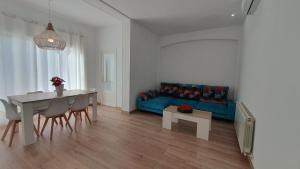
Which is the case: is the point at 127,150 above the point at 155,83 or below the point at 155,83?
below

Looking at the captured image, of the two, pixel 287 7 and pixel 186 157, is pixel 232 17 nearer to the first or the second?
pixel 287 7

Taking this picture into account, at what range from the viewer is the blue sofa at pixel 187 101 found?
3.53 meters

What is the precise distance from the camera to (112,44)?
4629mm

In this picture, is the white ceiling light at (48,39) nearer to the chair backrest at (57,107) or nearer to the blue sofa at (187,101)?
the chair backrest at (57,107)

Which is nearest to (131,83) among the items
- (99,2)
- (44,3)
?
(99,2)

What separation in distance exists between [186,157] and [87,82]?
4.05 m

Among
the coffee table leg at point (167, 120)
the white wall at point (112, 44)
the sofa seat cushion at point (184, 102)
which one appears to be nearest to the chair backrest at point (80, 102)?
the white wall at point (112, 44)

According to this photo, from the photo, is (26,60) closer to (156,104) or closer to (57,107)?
(57,107)

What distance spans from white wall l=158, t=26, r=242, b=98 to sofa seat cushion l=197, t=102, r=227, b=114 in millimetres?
915

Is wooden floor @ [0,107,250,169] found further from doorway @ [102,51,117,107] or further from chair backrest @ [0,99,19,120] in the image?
doorway @ [102,51,117,107]

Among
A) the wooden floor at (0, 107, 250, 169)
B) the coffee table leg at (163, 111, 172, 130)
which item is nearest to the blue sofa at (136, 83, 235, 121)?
the wooden floor at (0, 107, 250, 169)

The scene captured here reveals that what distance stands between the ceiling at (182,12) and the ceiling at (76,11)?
0.78 metres

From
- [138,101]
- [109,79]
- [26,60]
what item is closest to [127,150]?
[138,101]

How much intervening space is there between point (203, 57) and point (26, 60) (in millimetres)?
5022
